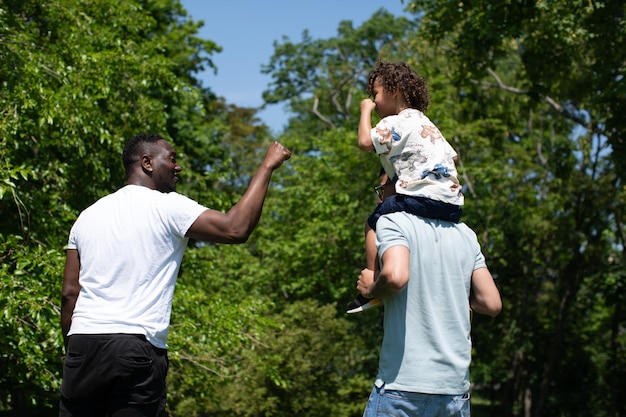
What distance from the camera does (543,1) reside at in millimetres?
12539

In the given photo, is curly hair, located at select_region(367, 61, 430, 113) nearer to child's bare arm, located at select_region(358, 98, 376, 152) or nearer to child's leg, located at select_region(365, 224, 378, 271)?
child's bare arm, located at select_region(358, 98, 376, 152)

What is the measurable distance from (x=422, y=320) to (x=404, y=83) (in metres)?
1.03

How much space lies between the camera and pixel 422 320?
9.96ft

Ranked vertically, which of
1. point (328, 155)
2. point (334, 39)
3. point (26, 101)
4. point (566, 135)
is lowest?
point (26, 101)

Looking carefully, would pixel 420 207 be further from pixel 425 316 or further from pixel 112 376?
pixel 112 376

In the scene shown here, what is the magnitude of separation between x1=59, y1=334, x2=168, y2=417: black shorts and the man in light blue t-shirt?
2.79 feet

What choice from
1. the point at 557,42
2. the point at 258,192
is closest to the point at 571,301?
the point at 557,42

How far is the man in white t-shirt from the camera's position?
3.05 metres

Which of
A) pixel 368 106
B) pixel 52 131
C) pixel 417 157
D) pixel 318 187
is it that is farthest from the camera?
pixel 318 187

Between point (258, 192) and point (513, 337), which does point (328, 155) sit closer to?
point (513, 337)

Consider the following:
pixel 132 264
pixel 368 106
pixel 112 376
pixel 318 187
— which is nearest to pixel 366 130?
pixel 368 106

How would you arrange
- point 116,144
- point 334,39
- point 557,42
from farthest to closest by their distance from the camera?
point 334,39 → point 557,42 → point 116,144

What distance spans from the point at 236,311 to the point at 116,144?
272 centimetres

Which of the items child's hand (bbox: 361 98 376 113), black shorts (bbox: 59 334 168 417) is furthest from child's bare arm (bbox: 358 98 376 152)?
black shorts (bbox: 59 334 168 417)
